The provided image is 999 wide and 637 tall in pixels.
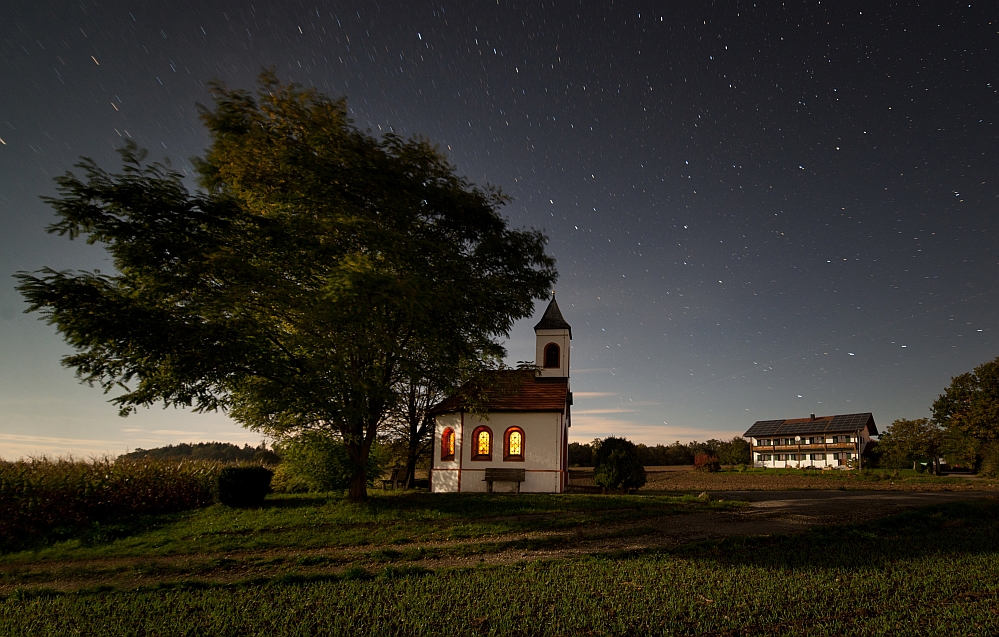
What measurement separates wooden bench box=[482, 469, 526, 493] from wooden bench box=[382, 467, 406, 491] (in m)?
5.92

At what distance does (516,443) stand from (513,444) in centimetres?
15

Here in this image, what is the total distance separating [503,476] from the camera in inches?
971

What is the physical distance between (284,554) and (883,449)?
58399mm

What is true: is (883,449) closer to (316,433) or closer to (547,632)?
(316,433)

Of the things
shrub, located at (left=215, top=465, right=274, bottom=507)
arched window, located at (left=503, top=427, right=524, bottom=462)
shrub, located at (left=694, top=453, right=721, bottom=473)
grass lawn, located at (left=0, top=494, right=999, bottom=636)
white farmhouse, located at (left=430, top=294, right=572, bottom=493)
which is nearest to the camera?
grass lawn, located at (left=0, top=494, right=999, bottom=636)

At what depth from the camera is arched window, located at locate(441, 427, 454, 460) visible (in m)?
26.0

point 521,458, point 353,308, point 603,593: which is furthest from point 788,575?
point 521,458

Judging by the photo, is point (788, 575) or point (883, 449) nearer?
point (788, 575)

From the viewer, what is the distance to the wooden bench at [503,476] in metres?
24.5

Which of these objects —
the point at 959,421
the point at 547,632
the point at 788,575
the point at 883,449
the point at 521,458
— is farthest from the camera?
the point at 883,449

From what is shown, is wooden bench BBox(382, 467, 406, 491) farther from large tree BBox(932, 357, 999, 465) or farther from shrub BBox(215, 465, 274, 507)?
large tree BBox(932, 357, 999, 465)

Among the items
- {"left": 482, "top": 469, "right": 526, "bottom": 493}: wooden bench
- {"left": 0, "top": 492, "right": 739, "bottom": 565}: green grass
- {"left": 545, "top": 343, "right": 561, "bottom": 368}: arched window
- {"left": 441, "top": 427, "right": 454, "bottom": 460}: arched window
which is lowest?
{"left": 0, "top": 492, "right": 739, "bottom": 565}: green grass

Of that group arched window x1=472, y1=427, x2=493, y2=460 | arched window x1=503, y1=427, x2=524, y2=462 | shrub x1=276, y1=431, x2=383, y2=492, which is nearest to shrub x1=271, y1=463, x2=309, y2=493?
shrub x1=276, y1=431, x2=383, y2=492

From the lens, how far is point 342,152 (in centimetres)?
1581
